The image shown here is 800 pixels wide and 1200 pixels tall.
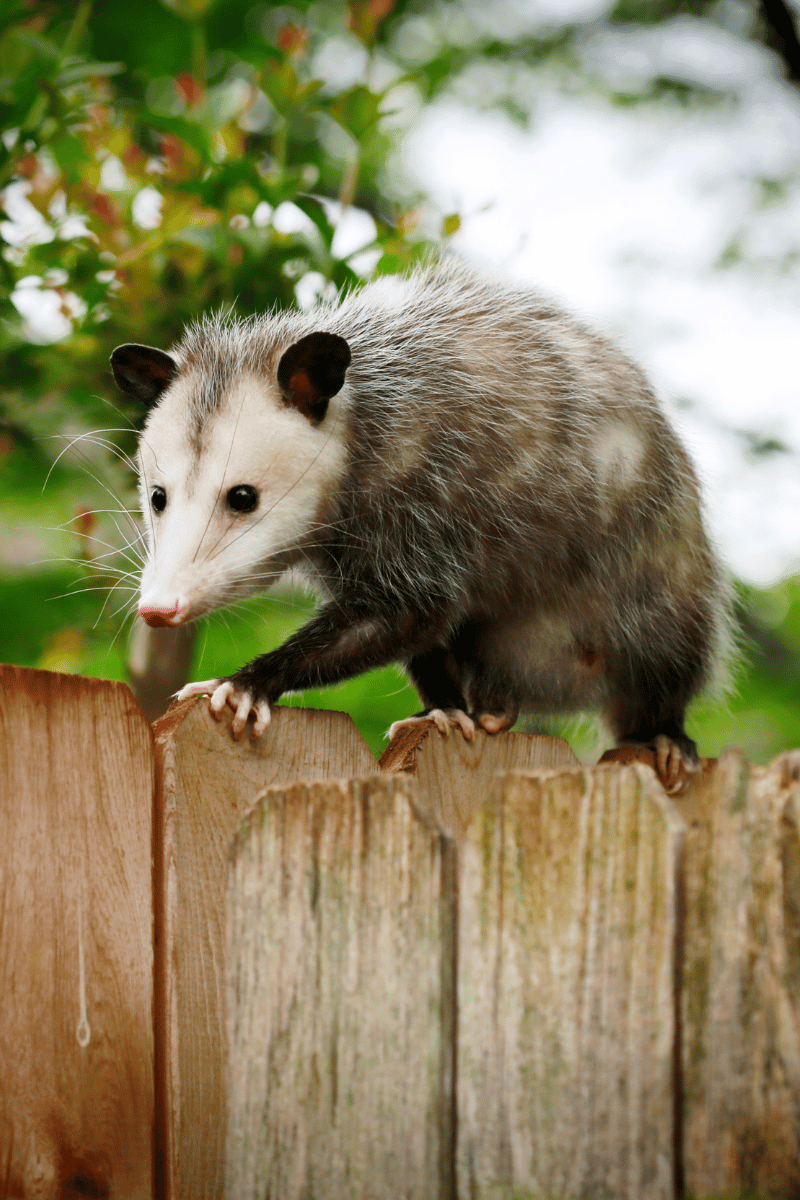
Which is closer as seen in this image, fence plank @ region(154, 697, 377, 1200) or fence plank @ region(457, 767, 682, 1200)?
fence plank @ region(457, 767, 682, 1200)

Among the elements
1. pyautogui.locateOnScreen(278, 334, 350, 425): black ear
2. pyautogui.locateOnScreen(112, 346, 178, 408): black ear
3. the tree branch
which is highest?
the tree branch

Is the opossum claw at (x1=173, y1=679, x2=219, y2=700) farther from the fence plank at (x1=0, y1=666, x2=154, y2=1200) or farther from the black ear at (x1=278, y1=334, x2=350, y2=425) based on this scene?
the black ear at (x1=278, y1=334, x2=350, y2=425)

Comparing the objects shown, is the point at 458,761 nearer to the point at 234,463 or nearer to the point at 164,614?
the point at 164,614

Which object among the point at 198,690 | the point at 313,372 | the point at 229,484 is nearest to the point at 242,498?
the point at 229,484

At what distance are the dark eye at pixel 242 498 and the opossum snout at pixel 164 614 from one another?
22 cm

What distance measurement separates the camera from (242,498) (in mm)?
1615

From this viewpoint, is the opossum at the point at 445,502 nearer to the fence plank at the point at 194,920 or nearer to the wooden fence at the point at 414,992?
the fence plank at the point at 194,920

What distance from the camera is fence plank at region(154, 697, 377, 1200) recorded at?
1.13m

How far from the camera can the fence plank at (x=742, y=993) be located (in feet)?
2.86

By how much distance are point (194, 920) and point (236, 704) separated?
0.90 ft

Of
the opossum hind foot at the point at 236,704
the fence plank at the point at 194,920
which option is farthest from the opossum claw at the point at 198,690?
the fence plank at the point at 194,920

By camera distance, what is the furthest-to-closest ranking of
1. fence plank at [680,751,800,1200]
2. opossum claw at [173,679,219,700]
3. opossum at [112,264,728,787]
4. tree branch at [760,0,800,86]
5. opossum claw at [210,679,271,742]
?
tree branch at [760,0,800,86]
opossum at [112,264,728,787]
opossum claw at [173,679,219,700]
opossum claw at [210,679,271,742]
fence plank at [680,751,800,1200]

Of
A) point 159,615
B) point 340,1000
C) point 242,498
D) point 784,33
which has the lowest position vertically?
point 340,1000

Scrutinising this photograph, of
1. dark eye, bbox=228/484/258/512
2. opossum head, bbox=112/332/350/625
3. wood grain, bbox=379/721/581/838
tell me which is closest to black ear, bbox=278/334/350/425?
opossum head, bbox=112/332/350/625
